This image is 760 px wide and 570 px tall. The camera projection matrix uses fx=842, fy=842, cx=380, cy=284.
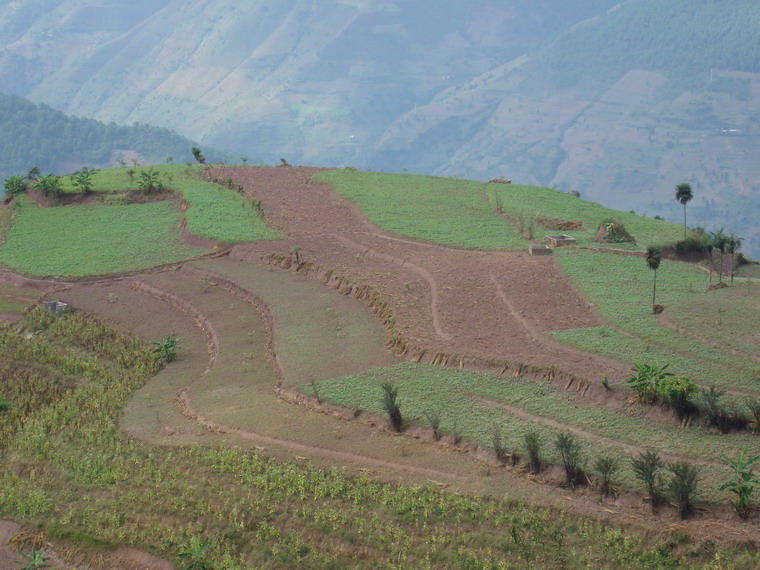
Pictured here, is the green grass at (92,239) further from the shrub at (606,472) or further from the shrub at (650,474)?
the shrub at (650,474)

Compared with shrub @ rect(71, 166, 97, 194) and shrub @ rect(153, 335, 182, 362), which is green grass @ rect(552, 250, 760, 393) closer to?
shrub @ rect(153, 335, 182, 362)

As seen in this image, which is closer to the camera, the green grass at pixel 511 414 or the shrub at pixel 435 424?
the green grass at pixel 511 414

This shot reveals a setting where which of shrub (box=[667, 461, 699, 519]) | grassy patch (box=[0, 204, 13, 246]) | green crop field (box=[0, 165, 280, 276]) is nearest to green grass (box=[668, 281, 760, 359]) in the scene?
shrub (box=[667, 461, 699, 519])

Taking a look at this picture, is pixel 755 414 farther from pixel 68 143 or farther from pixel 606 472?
pixel 68 143

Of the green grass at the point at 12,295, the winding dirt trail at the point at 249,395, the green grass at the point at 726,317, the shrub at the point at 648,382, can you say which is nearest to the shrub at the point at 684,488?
the shrub at the point at 648,382

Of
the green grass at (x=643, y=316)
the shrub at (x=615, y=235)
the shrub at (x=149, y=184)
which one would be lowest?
the green grass at (x=643, y=316)

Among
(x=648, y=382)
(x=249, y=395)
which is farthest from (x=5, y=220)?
(x=648, y=382)
